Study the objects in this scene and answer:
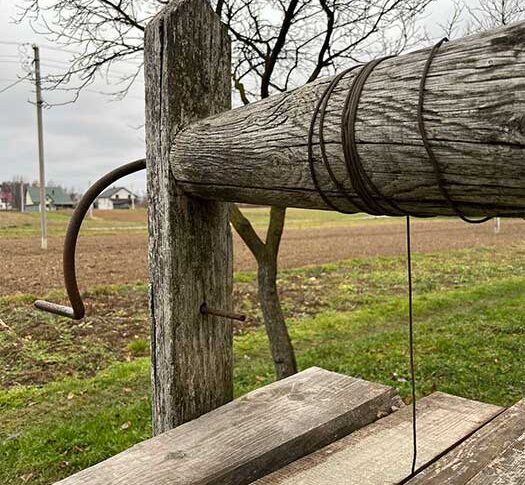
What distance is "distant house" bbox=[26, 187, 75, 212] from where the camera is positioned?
53694mm

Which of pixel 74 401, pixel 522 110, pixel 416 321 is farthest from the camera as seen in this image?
pixel 416 321

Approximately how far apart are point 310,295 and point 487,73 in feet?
26.3

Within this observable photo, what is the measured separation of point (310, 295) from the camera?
28.3 ft

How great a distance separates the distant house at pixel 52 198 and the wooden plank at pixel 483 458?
5489 centimetres

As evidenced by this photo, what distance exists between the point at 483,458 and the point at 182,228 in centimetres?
82

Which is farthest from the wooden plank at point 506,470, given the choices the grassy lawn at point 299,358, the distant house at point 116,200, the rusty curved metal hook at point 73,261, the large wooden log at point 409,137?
the distant house at point 116,200

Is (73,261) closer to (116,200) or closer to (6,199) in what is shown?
(6,199)

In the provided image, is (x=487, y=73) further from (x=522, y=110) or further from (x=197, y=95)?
(x=197, y=95)

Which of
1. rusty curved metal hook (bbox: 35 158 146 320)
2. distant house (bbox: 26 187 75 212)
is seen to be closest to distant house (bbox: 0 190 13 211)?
distant house (bbox: 26 187 75 212)

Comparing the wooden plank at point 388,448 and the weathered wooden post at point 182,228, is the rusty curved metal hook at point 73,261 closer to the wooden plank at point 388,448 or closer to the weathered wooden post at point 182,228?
the weathered wooden post at point 182,228

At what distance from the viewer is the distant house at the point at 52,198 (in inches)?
2114

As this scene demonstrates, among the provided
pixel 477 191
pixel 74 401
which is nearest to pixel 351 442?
pixel 477 191

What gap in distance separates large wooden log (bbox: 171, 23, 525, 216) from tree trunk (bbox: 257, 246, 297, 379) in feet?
10.1

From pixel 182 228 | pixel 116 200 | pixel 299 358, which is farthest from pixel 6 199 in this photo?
pixel 182 228
